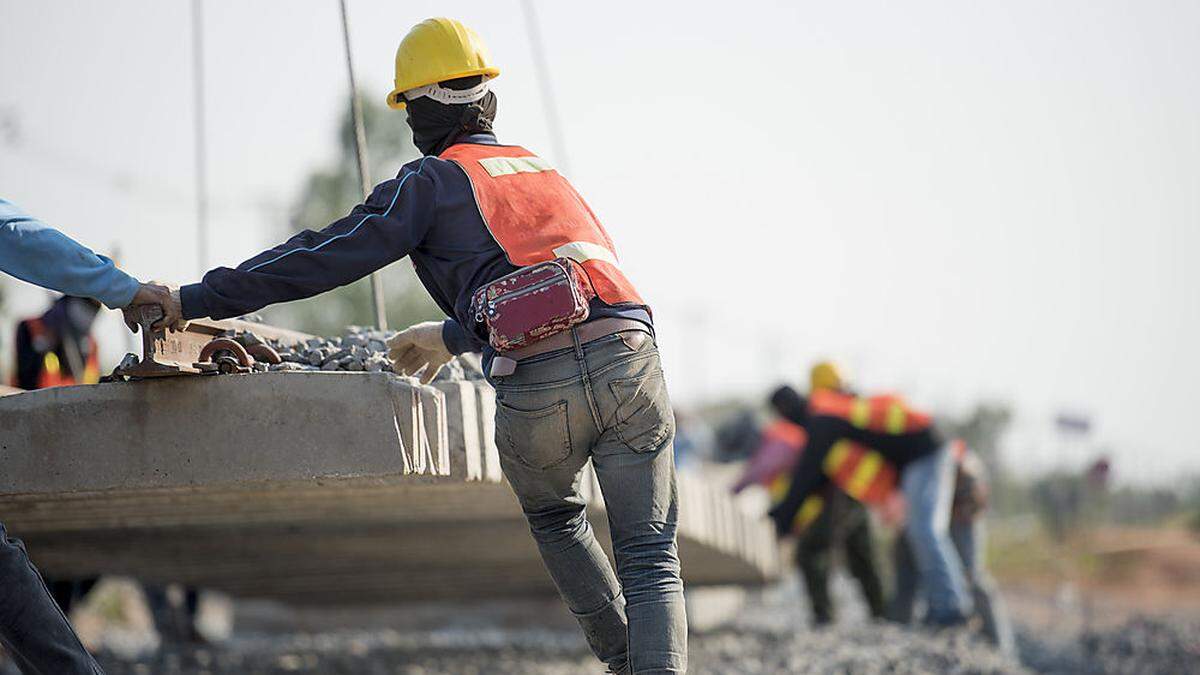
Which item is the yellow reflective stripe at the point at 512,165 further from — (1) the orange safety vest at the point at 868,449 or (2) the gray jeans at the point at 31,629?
(1) the orange safety vest at the point at 868,449

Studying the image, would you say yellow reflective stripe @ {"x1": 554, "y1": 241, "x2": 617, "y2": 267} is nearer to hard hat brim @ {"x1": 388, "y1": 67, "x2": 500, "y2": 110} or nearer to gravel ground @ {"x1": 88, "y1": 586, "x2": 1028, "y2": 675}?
hard hat brim @ {"x1": 388, "y1": 67, "x2": 500, "y2": 110}

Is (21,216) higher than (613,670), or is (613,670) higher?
(21,216)

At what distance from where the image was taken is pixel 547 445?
4.72 m

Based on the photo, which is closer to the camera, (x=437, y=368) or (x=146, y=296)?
(x=146, y=296)

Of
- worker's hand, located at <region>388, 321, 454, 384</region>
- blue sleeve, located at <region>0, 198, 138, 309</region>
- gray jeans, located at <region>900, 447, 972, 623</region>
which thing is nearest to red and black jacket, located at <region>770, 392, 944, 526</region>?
gray jeans, located at <region>900, 447, 972, 623</region>

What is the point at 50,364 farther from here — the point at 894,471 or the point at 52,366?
the point at 894,471

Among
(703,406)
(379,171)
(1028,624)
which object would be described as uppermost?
(379,171)

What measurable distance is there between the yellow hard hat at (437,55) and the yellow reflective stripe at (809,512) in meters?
7.77

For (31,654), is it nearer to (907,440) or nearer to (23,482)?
(23,482)

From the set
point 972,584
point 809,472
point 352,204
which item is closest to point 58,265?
point 809,472

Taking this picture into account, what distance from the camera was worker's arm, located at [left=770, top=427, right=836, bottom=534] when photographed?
38.2 feet

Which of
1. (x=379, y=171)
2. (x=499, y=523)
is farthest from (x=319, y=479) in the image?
(x=379, y=171)

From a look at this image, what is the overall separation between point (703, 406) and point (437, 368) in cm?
2627

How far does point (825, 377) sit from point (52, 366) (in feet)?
21.4
